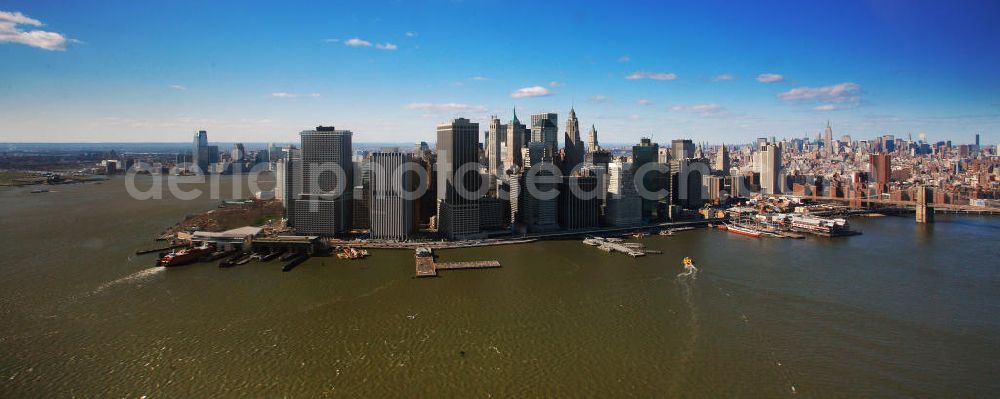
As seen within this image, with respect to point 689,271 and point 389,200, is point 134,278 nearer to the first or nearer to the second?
point 389,200

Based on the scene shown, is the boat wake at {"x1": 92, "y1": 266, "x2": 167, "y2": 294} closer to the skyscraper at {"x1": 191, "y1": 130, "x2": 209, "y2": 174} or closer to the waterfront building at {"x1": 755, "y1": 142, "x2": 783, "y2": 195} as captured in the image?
the waterfront building at {"x1": 755, "y1": 142, "x2": 783, "y2": 195}

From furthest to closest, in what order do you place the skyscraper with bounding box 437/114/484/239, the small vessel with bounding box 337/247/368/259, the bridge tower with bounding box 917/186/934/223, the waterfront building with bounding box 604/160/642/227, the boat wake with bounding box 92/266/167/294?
the bridge tower with bounding box 917/186/934/223, the waterfront building with bounding box 604/160/642/227, the skyscraper with bounding box 437/114/484/239, the small vessel with bounding box 337/247/368/259, the boat wake with bounding box 92/266/167/294

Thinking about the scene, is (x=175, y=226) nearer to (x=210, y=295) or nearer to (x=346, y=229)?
(x=346, y=229)

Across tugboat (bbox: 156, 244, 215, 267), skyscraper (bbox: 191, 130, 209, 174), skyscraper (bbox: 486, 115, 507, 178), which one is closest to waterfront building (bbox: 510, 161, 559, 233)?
tugboat (bbox: 156, 244, 215, 267)

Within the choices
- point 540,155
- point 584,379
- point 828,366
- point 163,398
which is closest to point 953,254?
point 828,366

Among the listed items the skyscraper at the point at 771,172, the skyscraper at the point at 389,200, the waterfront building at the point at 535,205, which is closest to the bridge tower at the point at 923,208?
the skyscraper at the point at 771,172

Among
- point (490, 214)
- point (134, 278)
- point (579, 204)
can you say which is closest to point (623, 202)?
point (579, 204)
